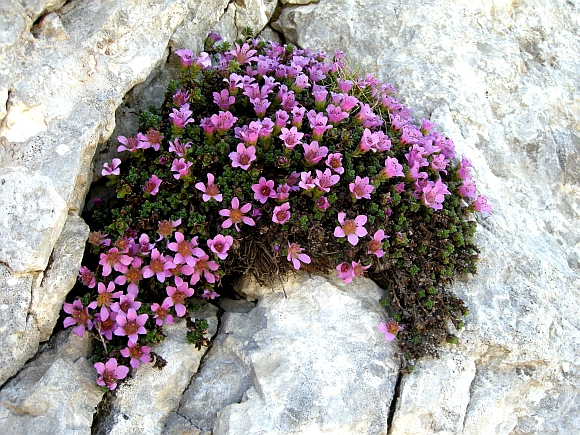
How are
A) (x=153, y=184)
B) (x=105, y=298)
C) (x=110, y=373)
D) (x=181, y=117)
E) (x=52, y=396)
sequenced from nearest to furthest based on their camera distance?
(x=52, y=396), (x=110, y=373), (x=105, y=298), (x=153, y=184), (x=181, y=117)

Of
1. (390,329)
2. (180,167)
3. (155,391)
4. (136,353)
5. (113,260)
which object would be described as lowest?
(155,391)

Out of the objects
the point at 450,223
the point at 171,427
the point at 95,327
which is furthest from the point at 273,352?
the point at 450,223

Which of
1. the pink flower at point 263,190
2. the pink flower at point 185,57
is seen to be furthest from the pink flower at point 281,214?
the pink flower at point 185,57

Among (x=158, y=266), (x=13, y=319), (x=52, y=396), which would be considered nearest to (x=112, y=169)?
(x=158, y=266)

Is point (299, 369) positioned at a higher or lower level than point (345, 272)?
lower

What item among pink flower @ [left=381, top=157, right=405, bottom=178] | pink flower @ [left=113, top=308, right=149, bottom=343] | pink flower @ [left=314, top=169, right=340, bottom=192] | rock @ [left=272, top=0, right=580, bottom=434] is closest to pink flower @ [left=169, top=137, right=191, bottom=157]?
pink flower @ [left=314, top=169, right=340, bottom=192]

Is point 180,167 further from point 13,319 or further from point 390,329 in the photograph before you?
point 390,329

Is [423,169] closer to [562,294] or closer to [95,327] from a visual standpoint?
[562,294]
